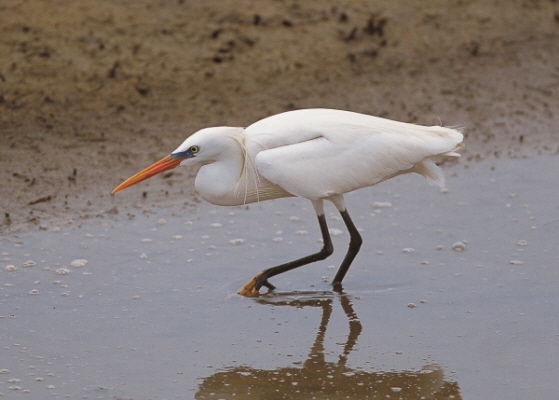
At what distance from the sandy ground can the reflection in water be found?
2.58 metres

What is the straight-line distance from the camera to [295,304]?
4891mm

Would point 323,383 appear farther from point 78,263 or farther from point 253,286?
point 78,263

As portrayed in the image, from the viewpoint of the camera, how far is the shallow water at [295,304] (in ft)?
13.1

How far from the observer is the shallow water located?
3.98m

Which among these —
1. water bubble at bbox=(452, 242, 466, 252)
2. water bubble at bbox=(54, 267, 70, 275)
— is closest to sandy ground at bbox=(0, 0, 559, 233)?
water bubble at bbox=(54, 267, 70, 275)

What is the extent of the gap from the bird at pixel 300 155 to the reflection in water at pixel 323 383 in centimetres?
98

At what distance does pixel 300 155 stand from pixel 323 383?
1.39 m

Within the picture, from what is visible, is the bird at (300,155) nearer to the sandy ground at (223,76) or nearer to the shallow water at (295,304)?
the shallow water at (295,304)

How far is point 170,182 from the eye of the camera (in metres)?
6.76

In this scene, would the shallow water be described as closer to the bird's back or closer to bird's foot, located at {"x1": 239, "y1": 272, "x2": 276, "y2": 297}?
bird's foot, located at {"x1": 239, "y1": 272, "x2": 276, "y2": 297}

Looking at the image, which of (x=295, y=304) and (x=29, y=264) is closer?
(x=295, y=304)

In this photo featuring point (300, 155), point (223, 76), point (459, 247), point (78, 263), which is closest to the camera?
point (300, 155)

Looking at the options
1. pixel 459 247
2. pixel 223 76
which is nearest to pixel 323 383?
pixel 459 247

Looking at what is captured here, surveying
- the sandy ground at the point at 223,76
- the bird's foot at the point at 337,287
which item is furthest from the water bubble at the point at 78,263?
the bird's foot at the point at 337,287
